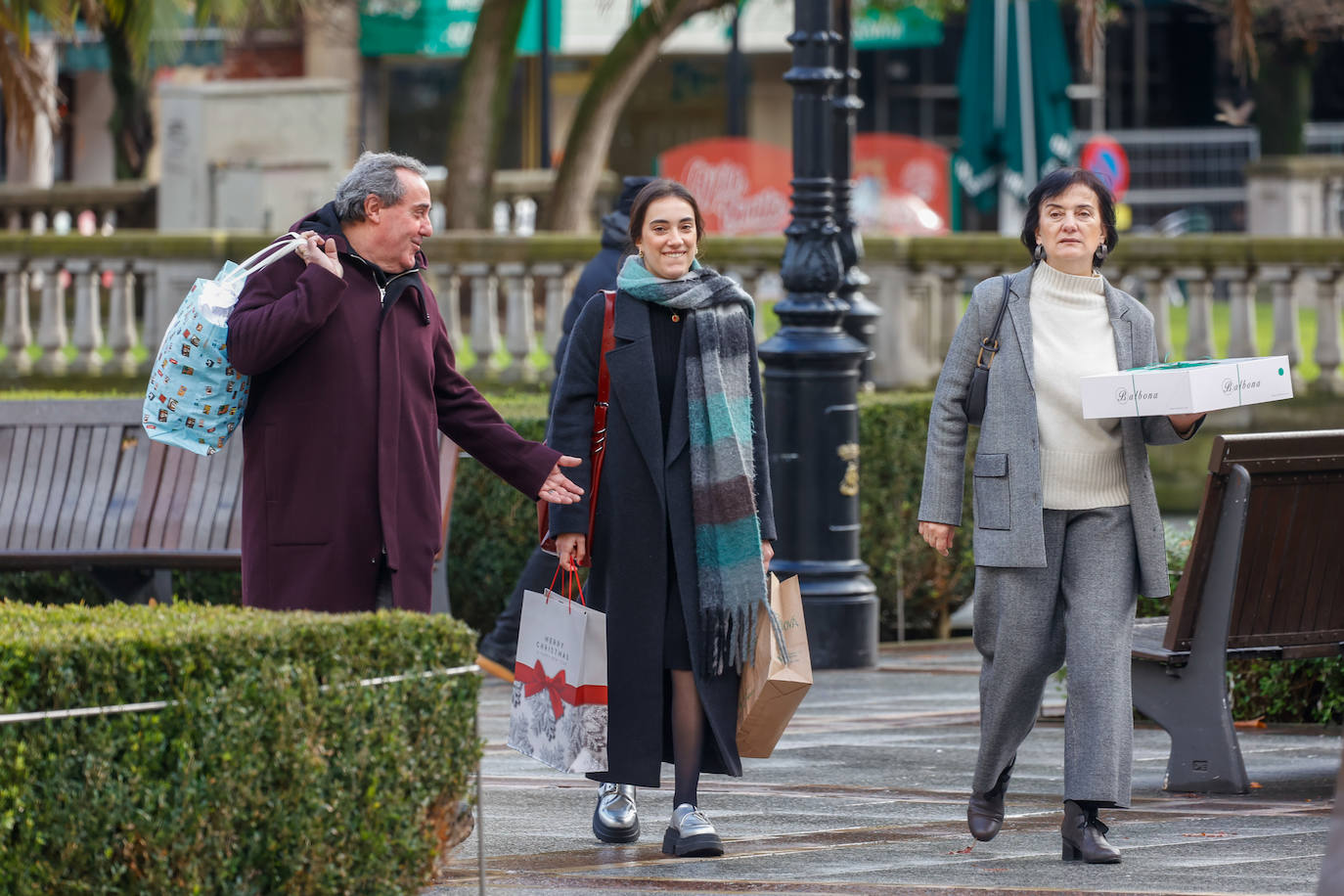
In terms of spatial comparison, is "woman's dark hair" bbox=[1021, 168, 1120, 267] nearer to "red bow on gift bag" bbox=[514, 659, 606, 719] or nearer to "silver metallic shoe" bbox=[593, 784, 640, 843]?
"red bow on gift bag" bbox=[514, 659, 606, 719]

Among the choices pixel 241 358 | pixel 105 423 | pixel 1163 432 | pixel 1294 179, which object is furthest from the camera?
pixel 1294 179

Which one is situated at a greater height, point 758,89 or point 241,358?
point 758,89

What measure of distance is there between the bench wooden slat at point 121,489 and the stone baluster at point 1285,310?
722 centimetres

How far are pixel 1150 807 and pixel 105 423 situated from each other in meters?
4.81

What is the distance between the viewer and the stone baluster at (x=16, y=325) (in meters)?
13.6

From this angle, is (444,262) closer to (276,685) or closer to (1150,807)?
(1150,807)

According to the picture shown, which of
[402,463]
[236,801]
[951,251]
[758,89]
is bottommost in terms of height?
[236,801]

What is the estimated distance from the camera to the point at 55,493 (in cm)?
898

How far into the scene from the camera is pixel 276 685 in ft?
13.8

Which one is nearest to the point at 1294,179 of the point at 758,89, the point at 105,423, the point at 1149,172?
the point at 1149,172

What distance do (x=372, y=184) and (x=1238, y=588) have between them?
9.46ft

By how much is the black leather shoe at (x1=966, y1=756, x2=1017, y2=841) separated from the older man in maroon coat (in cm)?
161

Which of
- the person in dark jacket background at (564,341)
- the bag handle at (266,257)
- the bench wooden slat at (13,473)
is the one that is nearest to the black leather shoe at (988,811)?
the bag handle at (266,257)

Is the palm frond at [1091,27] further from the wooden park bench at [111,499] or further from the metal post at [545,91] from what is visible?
the metal post at [545,91]
